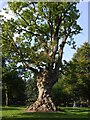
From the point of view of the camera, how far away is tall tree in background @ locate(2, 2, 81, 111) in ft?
111

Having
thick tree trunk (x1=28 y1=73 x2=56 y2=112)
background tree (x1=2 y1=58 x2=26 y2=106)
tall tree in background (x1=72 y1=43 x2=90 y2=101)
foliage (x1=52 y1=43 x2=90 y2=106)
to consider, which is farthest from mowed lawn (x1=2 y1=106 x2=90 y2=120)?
tall tree in background (x1=72 y1=43 x2=90 y2=101)

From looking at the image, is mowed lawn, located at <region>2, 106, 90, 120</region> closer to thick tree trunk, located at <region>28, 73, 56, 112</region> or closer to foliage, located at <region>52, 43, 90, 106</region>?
thick tree trunk, located at <region>28, 73, 56, 112</region>

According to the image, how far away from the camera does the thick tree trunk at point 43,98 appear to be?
3225 cm

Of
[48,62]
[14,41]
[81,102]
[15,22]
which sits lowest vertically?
[81,102]

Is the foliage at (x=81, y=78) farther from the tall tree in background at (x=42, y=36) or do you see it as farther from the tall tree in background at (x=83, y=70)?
the tall tree in background at (x=42, y=36)

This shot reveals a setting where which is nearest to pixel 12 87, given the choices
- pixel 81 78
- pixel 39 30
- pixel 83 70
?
pixel 81 78

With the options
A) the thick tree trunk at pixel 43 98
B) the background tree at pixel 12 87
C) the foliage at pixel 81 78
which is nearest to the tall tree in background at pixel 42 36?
the thick tree trunk at pixel 43 98

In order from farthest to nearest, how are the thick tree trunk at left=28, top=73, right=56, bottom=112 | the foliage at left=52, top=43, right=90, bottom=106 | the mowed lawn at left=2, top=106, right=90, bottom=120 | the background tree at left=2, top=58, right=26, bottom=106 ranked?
the foliage at left=52, top=43, right=90, bottom=106
the background tree at left=2, top=58, right=26, bottom=106
the thick tree trunk at left=28, top=73, right=56, bottom=112
the mowed lawn at left=2, top=106, right=90, bottom=120

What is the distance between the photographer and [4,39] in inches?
1369

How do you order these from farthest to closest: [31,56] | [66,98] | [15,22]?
[66,98]
[15,22]
[31,56]

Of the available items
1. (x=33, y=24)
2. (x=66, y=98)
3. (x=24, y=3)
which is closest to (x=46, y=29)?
(x=33, y=24)

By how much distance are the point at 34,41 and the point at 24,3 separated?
4767mm

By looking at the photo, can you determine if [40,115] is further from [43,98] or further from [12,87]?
[12,87]

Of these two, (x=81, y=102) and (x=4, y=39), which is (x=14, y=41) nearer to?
(x=4, y=39)
